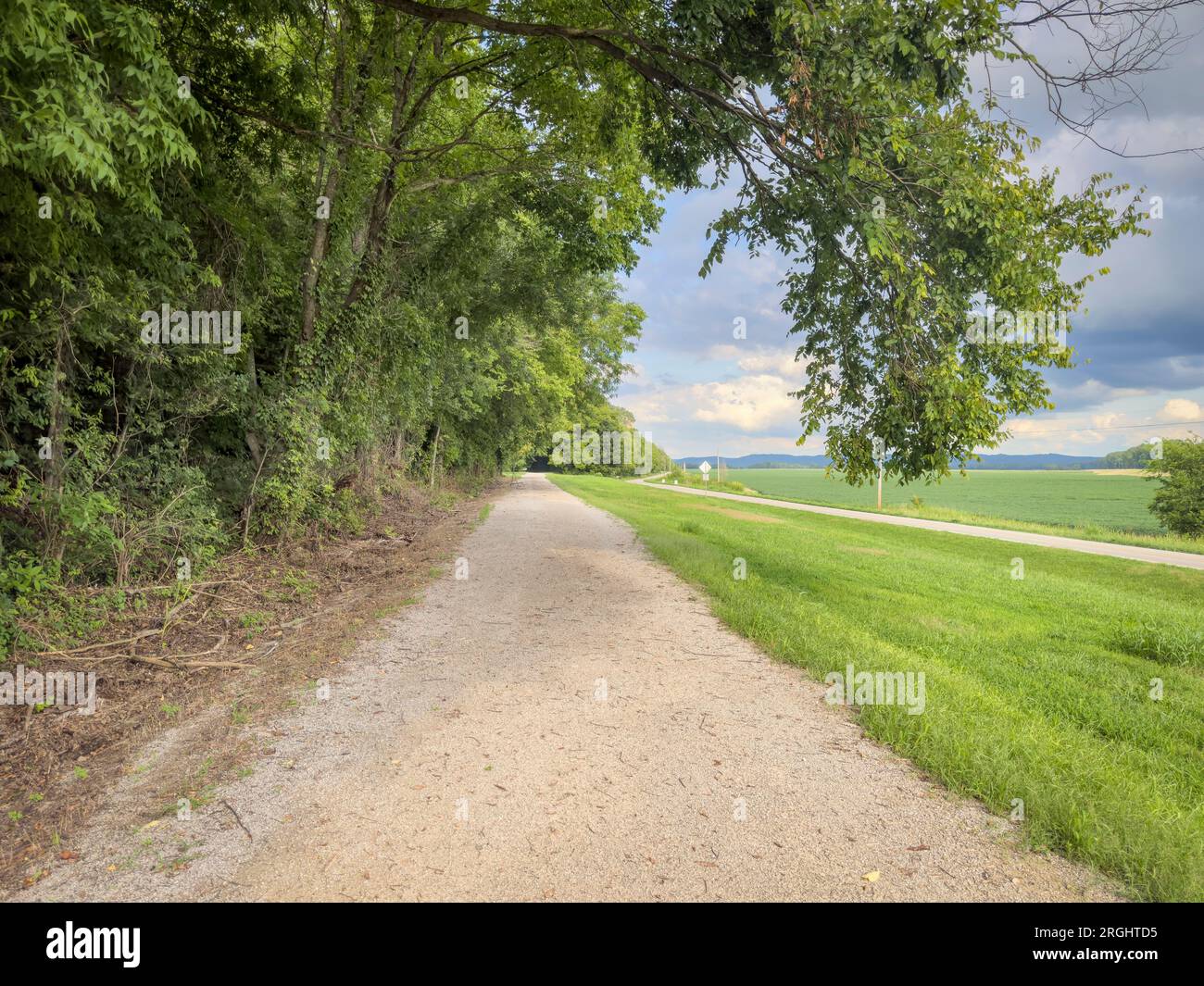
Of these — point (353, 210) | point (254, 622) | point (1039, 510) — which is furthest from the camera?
point (1039, 510)

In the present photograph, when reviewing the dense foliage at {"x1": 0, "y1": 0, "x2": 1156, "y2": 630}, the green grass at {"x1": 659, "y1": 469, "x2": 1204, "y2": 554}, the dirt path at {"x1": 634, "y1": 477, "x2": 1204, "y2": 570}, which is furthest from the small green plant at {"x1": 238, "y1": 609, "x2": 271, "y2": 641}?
the dirt path at {"x1": 634, "y1": 477, "x2": 1204, "y2": 570}

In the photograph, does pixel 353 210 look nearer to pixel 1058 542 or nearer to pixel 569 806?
pixel 569 806

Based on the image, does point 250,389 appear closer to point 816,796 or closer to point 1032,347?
point 816,796

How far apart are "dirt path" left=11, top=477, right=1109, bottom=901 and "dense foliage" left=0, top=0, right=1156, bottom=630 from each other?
345 cm

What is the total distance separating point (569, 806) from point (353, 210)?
36.1 feet

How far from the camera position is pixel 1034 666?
Answer: 6.11 metres

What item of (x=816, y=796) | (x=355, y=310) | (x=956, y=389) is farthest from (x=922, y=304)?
(x=355, y=310)

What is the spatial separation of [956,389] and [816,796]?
453 centimetres

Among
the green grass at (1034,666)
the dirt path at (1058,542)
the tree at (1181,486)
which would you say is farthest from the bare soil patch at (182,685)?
the tree at (1181,486)

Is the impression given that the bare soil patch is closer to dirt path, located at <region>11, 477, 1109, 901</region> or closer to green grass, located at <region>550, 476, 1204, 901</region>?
dirt path, located at <region>11, 477, 1109, 901</region>

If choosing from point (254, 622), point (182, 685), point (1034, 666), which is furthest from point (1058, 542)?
point (182, 685)

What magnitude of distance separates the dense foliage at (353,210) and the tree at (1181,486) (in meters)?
23.3

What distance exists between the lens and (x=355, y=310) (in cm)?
1038

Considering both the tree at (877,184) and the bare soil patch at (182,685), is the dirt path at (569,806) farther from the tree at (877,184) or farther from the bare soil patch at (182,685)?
the tree at (877,184)
